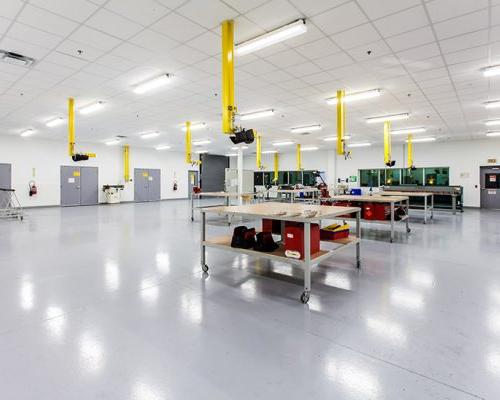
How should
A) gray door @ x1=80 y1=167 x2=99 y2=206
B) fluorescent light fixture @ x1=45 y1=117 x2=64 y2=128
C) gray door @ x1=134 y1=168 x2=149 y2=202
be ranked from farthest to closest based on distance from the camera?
gray door @ x1=134 y1=168 x2=149 y2=202
gray door @ x1=80 y1=167 x2=99 y2=206
fluorescent light fixture @ x1=45 y1=117 x2=64 y2=128

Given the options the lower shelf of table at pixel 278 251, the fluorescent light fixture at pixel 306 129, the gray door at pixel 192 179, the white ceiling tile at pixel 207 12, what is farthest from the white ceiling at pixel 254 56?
the gray door at pixel 192 179

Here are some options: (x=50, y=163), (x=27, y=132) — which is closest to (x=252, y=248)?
(x=27, y=132)

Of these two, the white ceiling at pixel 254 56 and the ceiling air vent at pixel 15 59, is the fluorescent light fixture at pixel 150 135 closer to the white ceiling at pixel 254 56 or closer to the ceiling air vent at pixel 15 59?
the white ceiling at pixel 254 56

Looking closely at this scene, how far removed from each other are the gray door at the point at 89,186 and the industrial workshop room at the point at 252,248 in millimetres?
5091

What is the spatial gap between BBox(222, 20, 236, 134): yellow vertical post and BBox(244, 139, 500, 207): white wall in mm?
14782

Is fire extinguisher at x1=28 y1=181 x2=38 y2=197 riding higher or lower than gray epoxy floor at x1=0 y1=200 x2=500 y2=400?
higher

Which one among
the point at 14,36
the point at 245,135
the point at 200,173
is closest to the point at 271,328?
the point at 245,135

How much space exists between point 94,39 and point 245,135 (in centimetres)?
274

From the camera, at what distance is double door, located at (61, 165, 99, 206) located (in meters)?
14.4

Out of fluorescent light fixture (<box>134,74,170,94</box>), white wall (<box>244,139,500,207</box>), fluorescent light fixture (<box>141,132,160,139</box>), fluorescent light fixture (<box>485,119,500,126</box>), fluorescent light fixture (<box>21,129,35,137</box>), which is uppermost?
fluorescent light fixture (<box>141,132,160,139</box>)

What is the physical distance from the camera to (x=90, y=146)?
15.4 m

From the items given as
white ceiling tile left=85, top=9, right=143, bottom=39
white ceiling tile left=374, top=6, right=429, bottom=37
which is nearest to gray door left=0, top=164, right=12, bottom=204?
white ceiling tile left=85, top=9, right=143, bottom=39

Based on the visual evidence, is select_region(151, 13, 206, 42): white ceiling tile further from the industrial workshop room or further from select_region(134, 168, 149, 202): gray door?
select_region(134, 168, 149, 202): gray door

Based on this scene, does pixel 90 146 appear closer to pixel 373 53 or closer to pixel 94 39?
pixel 94 39
